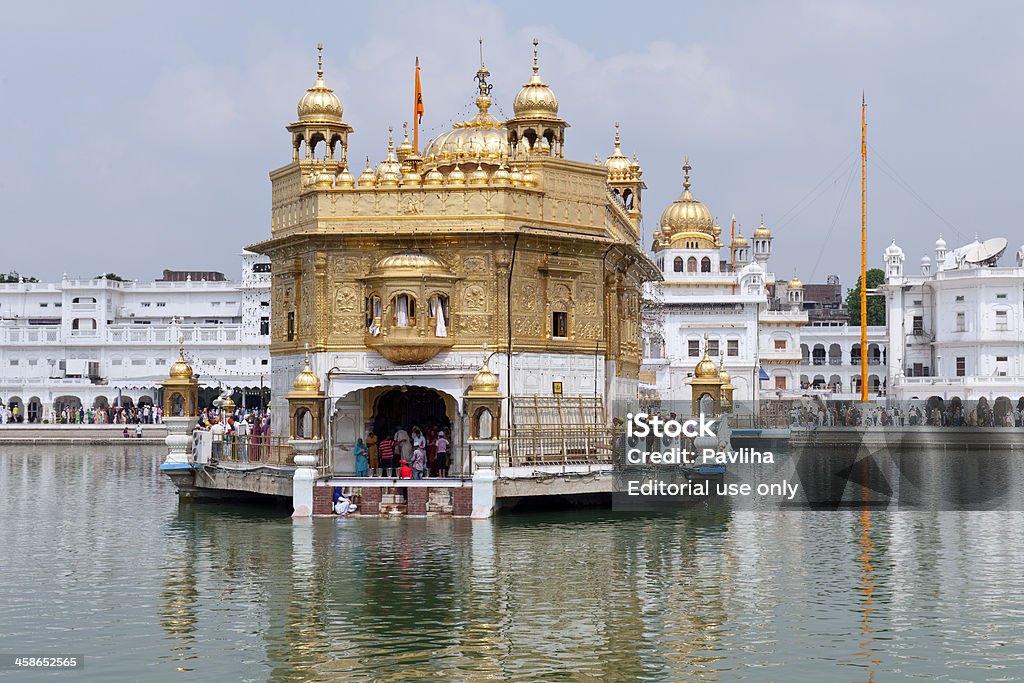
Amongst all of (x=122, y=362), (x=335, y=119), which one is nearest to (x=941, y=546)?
(x=335, y=119)

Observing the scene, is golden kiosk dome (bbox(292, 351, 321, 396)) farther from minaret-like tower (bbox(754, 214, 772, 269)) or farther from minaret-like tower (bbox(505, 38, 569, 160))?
minaret-like tower (bbox(754, 214, 772, 269))

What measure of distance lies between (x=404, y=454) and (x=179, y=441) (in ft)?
21.3

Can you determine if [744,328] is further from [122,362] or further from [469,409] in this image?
[469,409]

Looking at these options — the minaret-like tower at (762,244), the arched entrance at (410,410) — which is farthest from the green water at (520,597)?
the minaret-like tower at (762,244)

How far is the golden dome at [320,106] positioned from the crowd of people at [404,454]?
9.24 m

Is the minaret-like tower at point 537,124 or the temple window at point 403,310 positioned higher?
the minaret-like tower at point 537,124

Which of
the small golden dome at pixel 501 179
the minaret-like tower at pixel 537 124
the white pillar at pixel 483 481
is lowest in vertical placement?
the white pillar at pixel 483 481

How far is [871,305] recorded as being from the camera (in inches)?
4966

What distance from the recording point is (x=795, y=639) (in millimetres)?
18531

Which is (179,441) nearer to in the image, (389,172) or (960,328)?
(389,172)

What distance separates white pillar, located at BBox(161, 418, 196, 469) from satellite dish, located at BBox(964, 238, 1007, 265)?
66.5 meters

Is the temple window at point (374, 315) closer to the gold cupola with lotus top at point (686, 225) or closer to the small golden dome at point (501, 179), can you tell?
the small golden dome at point (501, 179)

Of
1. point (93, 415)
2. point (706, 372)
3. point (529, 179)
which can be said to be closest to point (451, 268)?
point (529, 179)

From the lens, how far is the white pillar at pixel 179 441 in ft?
117
